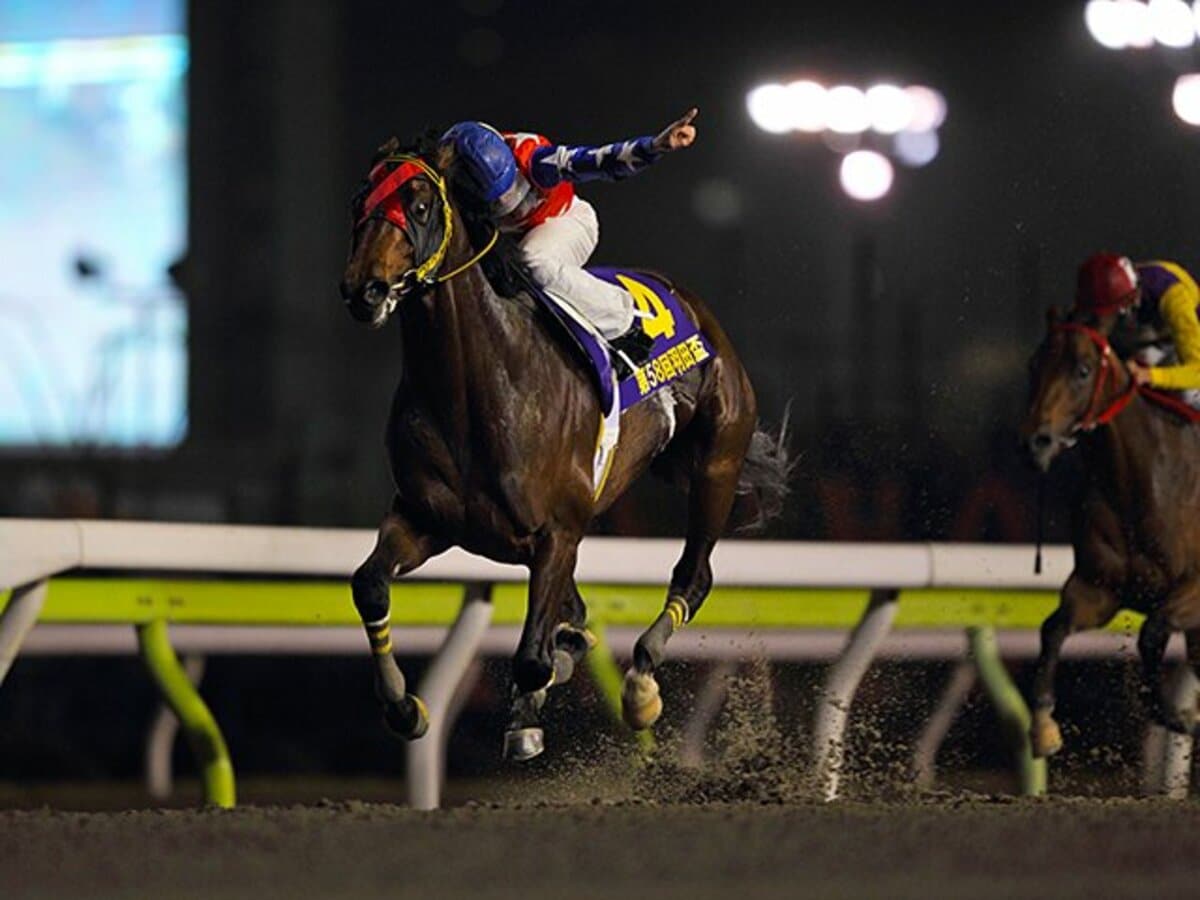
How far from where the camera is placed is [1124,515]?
669 cm

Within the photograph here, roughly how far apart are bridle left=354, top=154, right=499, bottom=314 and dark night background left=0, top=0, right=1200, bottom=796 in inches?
110

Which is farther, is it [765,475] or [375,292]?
[765,475]

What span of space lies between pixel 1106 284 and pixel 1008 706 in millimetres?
1182

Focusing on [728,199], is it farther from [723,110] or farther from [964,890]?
[964,890]

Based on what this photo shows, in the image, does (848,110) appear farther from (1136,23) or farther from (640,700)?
(640,700)

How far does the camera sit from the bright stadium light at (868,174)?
9086mm

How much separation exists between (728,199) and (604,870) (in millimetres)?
5408

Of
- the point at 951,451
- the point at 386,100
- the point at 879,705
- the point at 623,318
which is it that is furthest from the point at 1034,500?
the point at 623,318

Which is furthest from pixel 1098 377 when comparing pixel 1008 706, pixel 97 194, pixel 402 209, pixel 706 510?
pixel 97 194

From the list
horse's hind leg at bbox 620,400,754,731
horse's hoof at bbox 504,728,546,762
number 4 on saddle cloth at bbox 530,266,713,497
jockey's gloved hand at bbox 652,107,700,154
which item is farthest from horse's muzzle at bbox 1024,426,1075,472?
horse's hoof at bbox 504,728,546,762

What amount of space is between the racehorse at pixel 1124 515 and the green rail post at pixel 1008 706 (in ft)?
0.83

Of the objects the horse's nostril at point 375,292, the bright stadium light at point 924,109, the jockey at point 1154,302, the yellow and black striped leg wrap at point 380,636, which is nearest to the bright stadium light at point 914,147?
the bright stadium light at point 924,109

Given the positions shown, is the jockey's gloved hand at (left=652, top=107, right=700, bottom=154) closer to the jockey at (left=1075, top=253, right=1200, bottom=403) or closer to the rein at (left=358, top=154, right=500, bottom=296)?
the rein at (left=358, top=154, right=500, bottom=296)

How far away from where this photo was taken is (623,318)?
531cm
